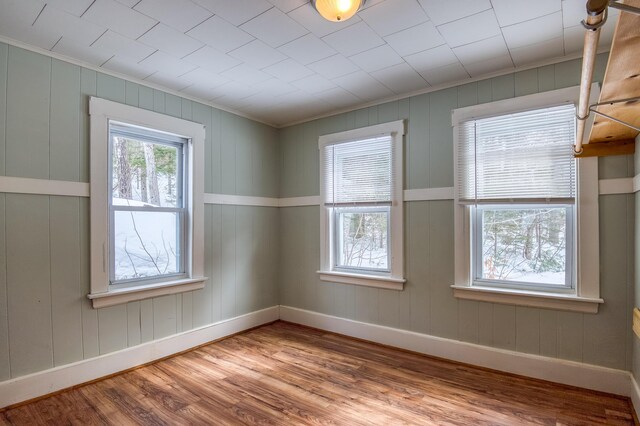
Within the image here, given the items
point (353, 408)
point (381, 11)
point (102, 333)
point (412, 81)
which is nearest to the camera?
point (381, 11)

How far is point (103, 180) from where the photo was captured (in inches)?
112

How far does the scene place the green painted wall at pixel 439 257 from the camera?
2.49 metres

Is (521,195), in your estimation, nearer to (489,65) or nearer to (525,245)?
(525,245)

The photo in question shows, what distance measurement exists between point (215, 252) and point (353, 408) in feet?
7.02

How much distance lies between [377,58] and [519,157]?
1.42 m

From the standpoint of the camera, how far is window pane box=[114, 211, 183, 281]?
3.04 meters

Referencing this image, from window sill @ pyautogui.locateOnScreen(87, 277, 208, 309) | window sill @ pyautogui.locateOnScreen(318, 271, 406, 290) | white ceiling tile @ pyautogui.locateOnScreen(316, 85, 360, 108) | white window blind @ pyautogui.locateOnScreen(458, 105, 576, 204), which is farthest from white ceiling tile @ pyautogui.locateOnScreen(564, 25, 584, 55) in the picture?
window sill @ pyautogui.locateOnScreen(87, 277, 208, 309)

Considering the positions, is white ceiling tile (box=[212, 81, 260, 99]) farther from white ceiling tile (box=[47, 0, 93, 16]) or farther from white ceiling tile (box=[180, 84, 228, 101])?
white ceiling tile (box=[47, 0, 93, 16])

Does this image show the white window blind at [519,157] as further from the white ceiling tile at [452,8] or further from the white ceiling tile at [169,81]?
the white ceiling tile at [169,81]

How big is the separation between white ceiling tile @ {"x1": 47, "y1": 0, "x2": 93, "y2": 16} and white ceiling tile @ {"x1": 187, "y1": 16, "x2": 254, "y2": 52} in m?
0.58

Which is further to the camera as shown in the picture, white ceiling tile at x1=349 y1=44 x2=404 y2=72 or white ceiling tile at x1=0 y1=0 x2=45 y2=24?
white ceiling tile at x1=349 y1=44 x2=404 y2=72

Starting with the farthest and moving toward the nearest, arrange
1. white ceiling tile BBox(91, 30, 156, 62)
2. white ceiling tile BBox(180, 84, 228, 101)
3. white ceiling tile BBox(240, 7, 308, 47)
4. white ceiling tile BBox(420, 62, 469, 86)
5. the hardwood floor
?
white ceiling tile BBox(180, 84, 228, 101) < white ceiling tile BBox(420, 62, 469, 86) < white ceiling tile BBox(91, 30, 156, 62) < the hardwood floor < white ceiling tile BBox(240, 7, 308, 47)

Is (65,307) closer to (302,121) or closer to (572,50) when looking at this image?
(302,121)

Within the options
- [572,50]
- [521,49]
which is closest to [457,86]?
[521,49]
